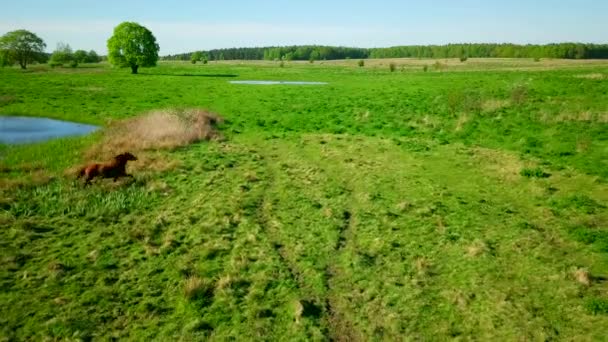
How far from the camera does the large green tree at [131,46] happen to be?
301 ft

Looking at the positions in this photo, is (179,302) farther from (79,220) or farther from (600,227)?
(600,227)

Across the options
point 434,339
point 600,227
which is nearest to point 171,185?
point 434,339

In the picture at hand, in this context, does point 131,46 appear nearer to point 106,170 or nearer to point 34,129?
point 34,129

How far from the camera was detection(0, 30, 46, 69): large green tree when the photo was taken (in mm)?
105125

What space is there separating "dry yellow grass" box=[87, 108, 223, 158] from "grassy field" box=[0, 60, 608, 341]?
889 millimetres

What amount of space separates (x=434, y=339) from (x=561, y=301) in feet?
11.8

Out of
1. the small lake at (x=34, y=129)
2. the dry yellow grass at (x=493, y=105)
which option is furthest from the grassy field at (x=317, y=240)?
the dry yellow grass at (x=493, y=105)

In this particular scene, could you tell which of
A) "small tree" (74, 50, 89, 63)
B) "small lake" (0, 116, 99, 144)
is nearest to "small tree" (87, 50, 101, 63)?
"small tree" (74, 50, 89, 63)

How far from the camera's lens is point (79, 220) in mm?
14484

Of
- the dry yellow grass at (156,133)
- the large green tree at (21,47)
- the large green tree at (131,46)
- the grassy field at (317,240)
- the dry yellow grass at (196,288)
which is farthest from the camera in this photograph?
the large green tree at (21,47)

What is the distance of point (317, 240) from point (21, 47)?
122 meters

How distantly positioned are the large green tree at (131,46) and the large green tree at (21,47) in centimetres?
3163

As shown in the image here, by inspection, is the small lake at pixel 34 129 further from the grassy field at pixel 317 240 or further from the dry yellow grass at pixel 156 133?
the grassy field at pixel 317 240

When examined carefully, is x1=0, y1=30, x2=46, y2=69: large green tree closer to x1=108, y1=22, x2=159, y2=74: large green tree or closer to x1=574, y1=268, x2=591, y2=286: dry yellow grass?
x1=108, y1=22, x2=159, y2=74: large green tree
